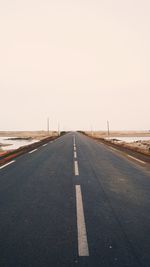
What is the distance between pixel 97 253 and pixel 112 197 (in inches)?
104

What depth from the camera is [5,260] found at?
2.77m

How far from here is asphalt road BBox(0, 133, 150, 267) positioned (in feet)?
9.36

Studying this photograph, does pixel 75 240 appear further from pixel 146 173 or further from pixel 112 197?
pixel 146 173

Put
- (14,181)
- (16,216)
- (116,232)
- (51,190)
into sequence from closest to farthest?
(116,232), (16,216), (51,190), (14,181)

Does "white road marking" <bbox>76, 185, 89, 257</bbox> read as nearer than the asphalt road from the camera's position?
No

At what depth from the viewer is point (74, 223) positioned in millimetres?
3910

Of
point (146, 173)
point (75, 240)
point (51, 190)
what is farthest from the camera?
point (146, 173)

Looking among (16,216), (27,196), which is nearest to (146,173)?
(27,196)

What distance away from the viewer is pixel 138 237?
340 cm

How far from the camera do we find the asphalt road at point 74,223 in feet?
9.36

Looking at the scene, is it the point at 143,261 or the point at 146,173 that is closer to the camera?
the point at 143,261

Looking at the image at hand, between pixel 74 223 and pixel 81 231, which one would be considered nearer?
pixel 81 231

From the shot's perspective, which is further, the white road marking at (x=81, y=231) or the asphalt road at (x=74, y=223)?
the white road marking at (x=81, y=231)

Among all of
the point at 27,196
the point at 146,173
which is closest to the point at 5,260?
the point at 27,196
